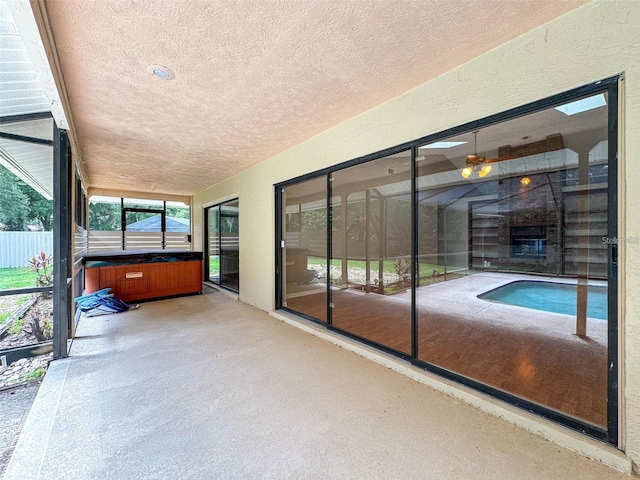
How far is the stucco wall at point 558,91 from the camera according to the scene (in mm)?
1426

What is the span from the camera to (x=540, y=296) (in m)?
4.77

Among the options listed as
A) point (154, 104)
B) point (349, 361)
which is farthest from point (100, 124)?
point (349, 361)

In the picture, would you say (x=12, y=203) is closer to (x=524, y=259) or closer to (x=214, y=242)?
(x=214, y=242)

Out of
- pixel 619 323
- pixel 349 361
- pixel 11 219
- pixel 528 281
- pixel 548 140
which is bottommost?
pixel 349 361

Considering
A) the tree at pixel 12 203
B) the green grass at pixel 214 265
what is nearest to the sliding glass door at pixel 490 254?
the tree at pixel 12 203

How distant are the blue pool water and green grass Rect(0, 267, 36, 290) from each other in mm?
5781

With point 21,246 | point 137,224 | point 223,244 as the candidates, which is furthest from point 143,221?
point 21,246

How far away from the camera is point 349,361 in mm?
2711

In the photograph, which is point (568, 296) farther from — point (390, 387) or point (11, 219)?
point (11, 219)

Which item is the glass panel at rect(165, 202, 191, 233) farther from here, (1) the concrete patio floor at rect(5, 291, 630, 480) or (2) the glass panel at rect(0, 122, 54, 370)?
(1) the concrete patio floor at rect(5, 291, 630, 480)

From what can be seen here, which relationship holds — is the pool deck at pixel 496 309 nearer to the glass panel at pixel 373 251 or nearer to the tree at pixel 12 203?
the glass panel at pixel 373 251

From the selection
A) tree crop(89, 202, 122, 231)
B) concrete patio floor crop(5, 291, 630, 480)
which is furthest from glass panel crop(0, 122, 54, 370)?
tree crop(89, 202, 122, 231)

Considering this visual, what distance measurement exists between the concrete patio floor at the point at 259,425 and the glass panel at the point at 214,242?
4185 mm

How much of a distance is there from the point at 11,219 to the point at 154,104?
1739mm
